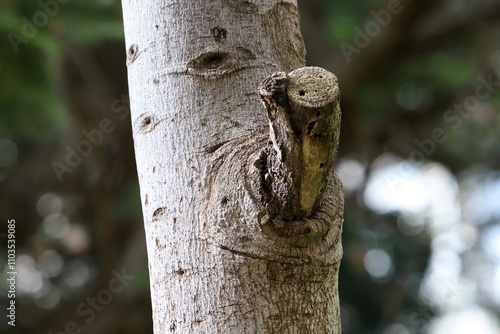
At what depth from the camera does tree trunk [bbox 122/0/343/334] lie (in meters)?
0.63

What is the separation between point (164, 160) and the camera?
2.31ft

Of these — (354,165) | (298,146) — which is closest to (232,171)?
(298,146)

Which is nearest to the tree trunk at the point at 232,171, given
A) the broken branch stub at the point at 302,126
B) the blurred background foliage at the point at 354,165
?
the broken branch stub at the point at 302,126

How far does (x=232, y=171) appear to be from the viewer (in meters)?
0.68

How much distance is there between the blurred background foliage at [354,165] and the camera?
332cm

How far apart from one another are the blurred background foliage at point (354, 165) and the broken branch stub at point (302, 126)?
2336 mm

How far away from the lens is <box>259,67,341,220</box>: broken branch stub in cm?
60

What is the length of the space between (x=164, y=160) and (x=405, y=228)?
13.2ft

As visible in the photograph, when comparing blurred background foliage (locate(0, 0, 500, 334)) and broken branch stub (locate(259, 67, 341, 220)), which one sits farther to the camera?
blurred background foliage (locate(0, 0, 500, 334))

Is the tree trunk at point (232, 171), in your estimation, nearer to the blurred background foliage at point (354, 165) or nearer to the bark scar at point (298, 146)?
the bark scar at point (298, 146)

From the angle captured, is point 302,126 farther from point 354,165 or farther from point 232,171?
point 354,165

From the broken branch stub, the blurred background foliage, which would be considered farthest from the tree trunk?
the blurred background foliage

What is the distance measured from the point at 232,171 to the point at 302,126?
0.11 m

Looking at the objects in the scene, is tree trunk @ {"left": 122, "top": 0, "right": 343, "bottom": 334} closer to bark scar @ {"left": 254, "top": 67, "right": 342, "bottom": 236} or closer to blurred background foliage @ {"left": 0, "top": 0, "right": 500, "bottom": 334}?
bark scar @ {"left": 254, "top": 67, "right": 342, "bottom": 236}
